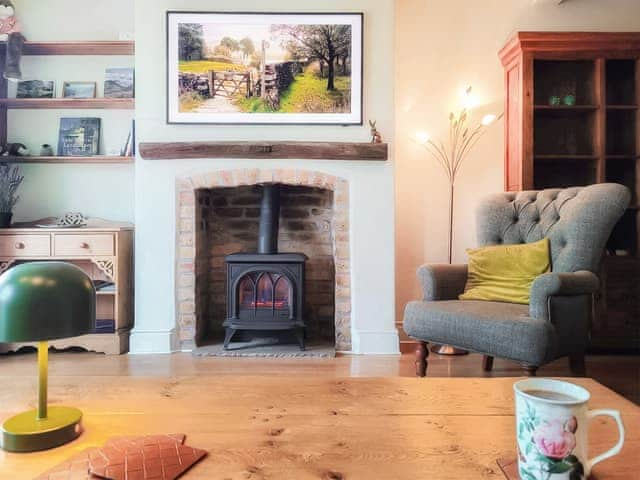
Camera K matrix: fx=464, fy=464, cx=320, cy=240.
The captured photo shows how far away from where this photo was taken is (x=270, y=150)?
3025 mm

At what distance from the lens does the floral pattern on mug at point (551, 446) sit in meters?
0.60

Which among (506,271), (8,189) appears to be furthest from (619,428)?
(8,189)

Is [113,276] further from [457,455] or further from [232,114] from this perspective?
[457,455]

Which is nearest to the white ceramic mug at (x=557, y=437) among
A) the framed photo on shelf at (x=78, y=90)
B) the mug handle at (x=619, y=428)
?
the mug handle at (x=619, y=428)

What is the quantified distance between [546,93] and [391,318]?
6.54 ft

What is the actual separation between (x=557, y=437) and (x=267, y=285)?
262 centimetres

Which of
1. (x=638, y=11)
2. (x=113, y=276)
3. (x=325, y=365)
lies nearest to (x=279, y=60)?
(x=113, y=276)

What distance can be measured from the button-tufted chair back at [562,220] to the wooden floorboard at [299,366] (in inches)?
27.9

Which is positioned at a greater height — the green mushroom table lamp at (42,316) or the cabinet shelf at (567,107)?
the cabinet shelf at (567,107)

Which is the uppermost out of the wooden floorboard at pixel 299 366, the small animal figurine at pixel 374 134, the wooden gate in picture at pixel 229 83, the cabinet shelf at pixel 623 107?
the wooden gate in picture at pixel 229 83

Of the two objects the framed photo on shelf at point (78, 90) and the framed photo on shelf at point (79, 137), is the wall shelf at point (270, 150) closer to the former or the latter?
Answer: the framed photo on shelf at point (79, 137)

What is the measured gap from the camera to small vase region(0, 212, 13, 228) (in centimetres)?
307

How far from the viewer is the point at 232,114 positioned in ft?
10.2

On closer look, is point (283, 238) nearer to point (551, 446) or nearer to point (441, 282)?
point (441, 282)
